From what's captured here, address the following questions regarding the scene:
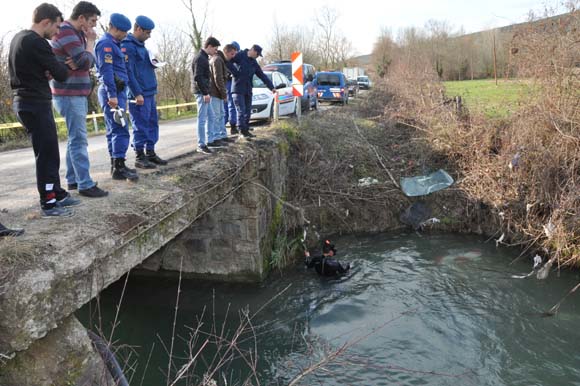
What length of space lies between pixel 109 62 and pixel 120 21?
506mm

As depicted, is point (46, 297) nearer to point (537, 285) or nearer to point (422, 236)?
point (537, 285)

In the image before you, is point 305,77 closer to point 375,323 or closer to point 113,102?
point 375,323

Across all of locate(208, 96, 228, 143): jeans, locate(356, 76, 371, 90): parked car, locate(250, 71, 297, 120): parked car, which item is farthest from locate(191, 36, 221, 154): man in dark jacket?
locate(356, 76, 371, 90): parked car

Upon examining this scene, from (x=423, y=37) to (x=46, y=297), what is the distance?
4827 centimetres

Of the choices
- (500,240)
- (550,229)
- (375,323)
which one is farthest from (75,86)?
(500,240)

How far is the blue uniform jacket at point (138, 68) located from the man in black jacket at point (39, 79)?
4.52ft

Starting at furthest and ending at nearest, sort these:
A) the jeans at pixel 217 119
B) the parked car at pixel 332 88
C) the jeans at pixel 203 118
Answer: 1. the parked car at pixel 332 88
2. the jeans at pixel 217 119
3. the jeans at pixel 203 118

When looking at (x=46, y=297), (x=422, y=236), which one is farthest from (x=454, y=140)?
(x=46, y=297)

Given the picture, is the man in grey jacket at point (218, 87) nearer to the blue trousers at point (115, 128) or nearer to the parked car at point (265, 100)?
the blue trousers at point (115, 128)

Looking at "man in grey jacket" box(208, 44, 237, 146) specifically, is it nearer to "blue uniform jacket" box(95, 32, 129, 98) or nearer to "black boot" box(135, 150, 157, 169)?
"black boot" box(135, 150, 157, 169)

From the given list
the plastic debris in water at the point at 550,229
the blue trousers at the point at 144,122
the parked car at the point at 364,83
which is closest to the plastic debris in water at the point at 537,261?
the plastic debris in water at the point at 550,229

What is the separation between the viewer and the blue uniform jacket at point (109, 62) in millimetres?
4832

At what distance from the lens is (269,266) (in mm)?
8898

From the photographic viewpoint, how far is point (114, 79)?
4.97 m
